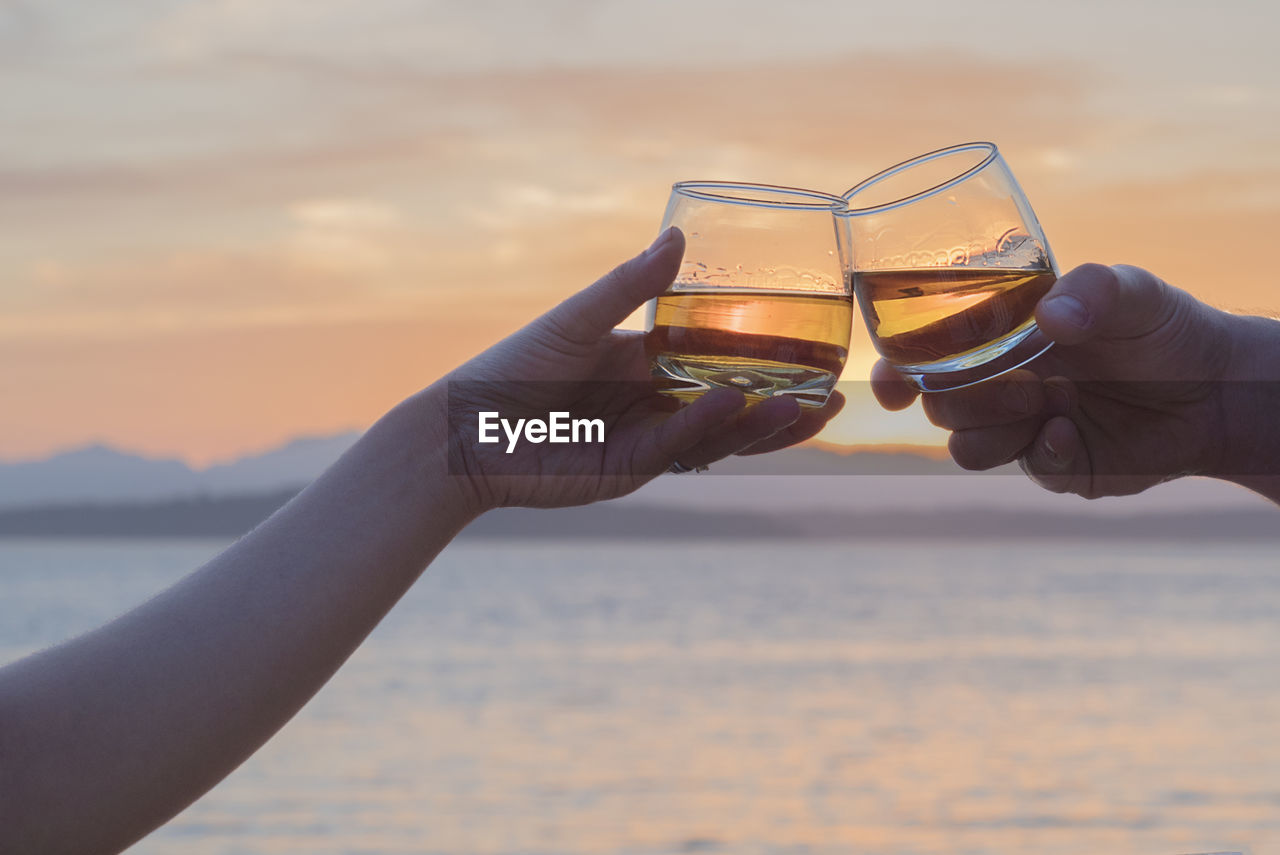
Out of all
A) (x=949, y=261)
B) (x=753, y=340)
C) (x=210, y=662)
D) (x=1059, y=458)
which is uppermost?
(x=949, y=261)

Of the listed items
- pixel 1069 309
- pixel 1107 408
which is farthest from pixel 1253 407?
pixel 1069 309

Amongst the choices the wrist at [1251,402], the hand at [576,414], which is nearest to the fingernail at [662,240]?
the hand at [576,414]

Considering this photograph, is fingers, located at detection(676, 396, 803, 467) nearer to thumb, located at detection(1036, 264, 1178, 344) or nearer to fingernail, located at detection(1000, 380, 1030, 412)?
thumb, located at detection(1036, 264, 1178, 344)

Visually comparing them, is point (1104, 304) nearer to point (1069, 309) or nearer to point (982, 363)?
point (1069, 309)

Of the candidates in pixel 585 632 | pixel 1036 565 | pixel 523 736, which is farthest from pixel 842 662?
pixel 1036 565

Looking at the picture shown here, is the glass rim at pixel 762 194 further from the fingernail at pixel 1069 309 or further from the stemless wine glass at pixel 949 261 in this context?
the fingernail at pixel 1069 309
